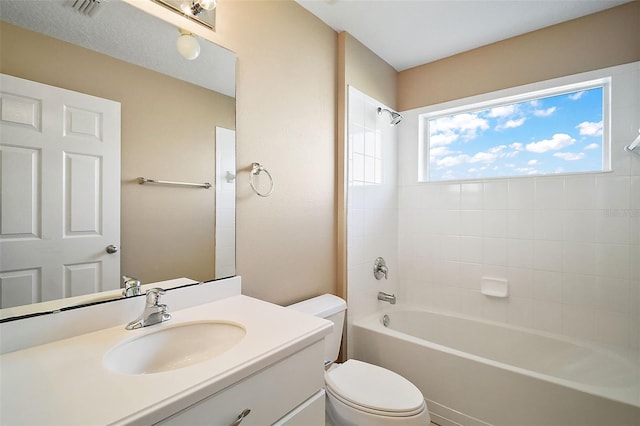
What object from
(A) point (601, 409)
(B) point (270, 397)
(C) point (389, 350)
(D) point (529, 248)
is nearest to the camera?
(B) point (270, 397)

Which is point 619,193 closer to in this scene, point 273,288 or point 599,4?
point 599,4

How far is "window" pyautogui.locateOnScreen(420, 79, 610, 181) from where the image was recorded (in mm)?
2000

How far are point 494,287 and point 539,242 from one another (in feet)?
1.46

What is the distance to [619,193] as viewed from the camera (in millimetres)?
1827

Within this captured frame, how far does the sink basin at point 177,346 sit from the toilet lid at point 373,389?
0.64m

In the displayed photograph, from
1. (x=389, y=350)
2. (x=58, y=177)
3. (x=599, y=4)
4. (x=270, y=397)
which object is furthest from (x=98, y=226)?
(x=599, y=4)

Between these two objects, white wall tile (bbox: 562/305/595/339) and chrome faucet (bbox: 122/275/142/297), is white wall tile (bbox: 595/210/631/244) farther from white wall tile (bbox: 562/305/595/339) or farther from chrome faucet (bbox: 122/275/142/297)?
chrome faucet (bbox: 122/275/142/297)

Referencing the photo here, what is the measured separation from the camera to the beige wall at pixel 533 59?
1.83m

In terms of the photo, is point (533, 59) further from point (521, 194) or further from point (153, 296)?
point (153, 296)

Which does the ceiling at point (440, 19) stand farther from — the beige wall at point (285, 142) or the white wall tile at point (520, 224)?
the white wall tile at point (520, 224)

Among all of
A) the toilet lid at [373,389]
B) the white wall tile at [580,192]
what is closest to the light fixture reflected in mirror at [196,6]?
the toilet lid at [373,389]

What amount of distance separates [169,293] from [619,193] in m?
2.57

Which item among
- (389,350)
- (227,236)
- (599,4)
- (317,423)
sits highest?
(599,4)

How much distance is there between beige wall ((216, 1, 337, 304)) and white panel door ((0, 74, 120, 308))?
564 mm
